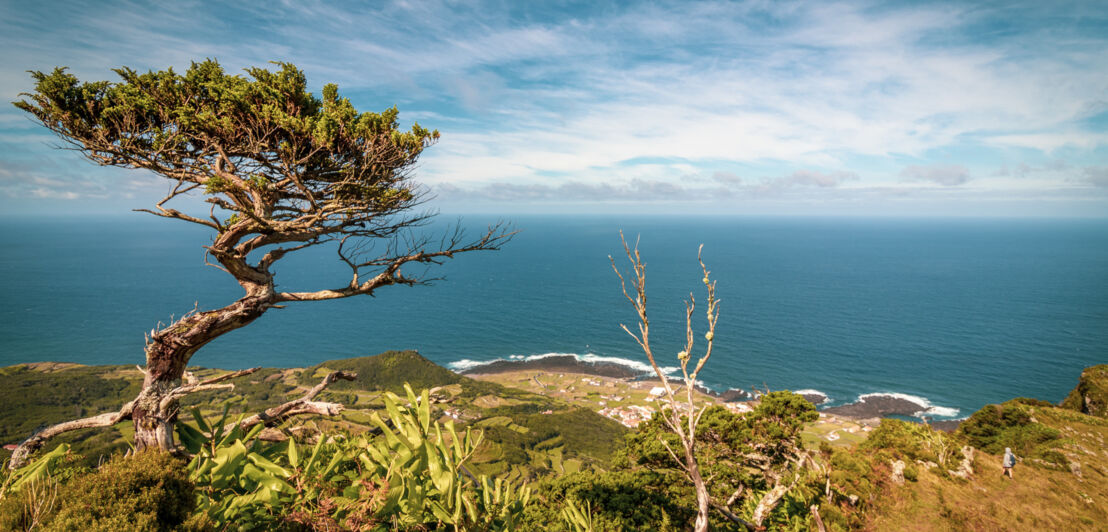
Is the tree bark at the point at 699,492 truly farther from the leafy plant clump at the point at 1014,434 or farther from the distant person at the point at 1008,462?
the leafy plant clump at the point at 1014,434

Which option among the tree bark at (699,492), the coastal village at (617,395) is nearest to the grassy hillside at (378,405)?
the coastal village at (617,395)

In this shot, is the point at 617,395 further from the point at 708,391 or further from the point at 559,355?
the point at 559,355

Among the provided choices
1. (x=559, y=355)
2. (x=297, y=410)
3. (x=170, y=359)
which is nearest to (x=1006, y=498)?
(x=297, y=410)

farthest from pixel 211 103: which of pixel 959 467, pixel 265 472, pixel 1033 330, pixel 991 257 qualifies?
pixel 991 257

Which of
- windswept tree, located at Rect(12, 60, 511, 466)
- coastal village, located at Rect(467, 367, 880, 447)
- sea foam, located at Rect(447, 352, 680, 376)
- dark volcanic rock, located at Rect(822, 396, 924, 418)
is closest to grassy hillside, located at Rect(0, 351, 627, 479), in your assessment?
coastal village, located at Rect(467, 367, 880, 447)

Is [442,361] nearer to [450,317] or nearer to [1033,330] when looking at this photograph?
[450,317]
